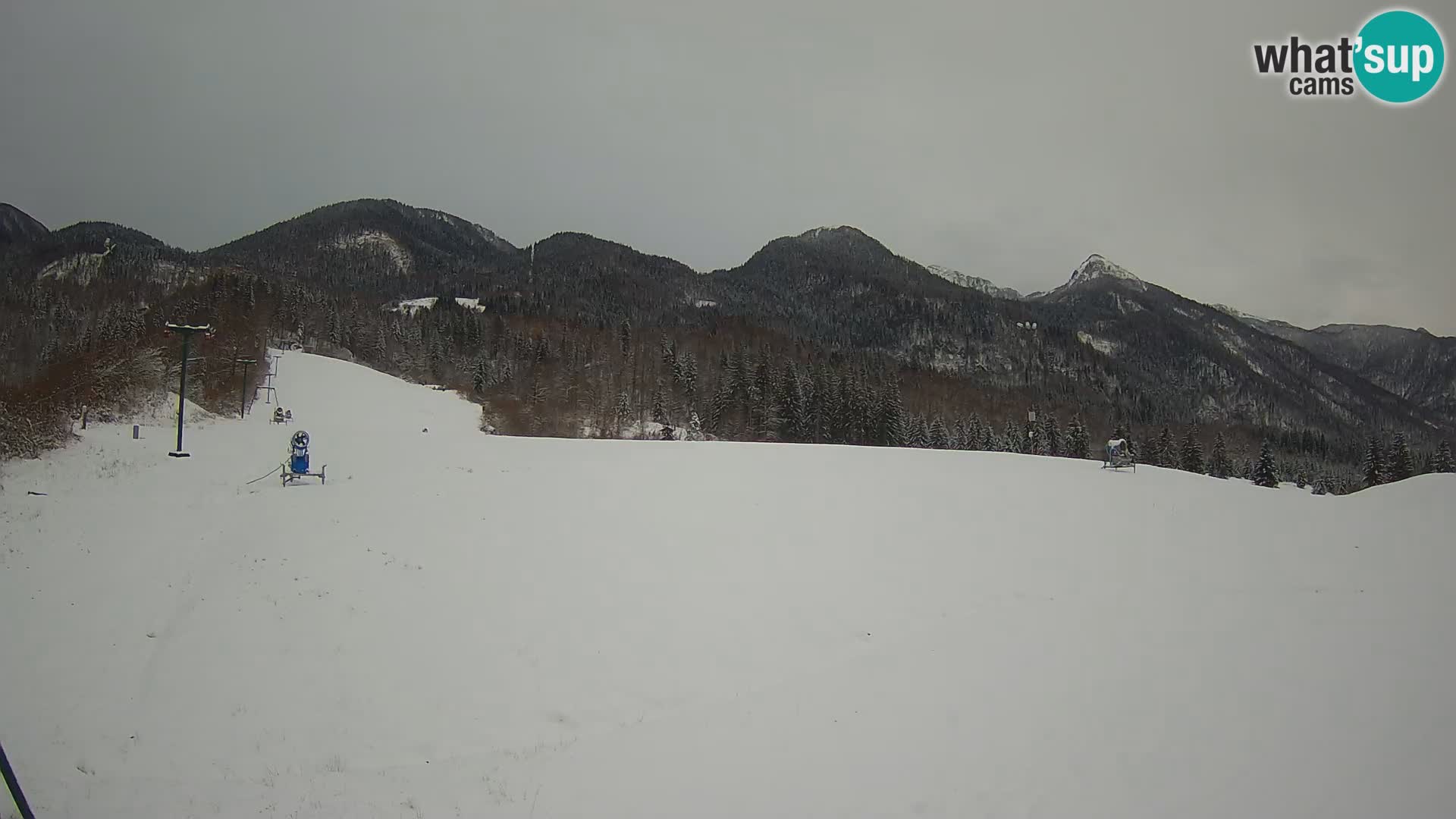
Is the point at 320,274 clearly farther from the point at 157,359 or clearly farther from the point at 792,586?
the point at 792,586

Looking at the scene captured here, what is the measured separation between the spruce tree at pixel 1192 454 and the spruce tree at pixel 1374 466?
11630mm

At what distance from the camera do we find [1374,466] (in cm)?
5556

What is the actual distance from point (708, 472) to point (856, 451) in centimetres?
774

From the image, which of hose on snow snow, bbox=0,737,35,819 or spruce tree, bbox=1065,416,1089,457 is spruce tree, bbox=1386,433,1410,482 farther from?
hose on snow snow, bbox=0,737,35,819

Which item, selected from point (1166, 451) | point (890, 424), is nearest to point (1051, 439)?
point (1166, 451)

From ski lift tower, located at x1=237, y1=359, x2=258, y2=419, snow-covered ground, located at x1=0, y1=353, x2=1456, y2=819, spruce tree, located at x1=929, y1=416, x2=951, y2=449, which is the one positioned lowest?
snow-covered ground, located at x1=0, y1=353, x2=1456, y2=819

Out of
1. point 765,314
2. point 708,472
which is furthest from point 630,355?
point 765,314

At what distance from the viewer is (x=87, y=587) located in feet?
36.1

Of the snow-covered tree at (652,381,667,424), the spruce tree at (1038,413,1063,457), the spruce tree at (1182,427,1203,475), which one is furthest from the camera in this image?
the snow-covered tree at (652,381,667,424)

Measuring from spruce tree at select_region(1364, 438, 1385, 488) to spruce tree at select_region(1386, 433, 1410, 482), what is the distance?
1237 mm

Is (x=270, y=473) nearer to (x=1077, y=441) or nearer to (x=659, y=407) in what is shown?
(x=659, y=407)

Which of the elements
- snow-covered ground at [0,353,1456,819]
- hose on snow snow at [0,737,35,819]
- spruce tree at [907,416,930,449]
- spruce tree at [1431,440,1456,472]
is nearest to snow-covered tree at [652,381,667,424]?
spruce tree at [907,416,930,449]

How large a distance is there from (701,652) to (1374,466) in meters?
72.5

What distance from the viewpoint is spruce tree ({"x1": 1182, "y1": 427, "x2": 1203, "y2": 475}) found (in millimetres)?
61312
